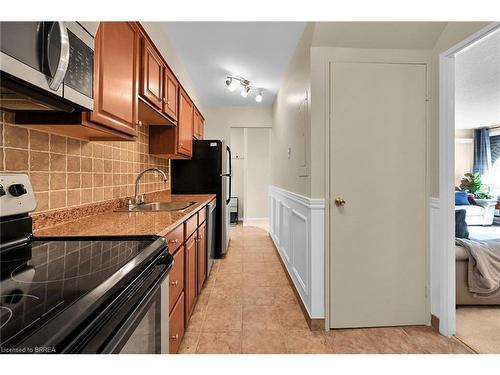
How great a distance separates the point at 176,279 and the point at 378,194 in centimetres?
159

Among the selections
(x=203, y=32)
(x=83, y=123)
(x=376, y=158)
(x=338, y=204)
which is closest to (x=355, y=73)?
(x=376, y=158)

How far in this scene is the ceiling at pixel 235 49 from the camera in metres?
2.14

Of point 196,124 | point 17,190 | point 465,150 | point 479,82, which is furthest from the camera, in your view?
point 465,150

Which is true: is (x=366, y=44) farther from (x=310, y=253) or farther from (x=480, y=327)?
(x=480, y=327)

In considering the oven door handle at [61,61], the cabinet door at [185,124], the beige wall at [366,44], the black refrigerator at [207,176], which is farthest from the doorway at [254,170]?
the oven door handle at [61,61]

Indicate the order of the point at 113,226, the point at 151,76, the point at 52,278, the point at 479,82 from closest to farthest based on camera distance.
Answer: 1. the point at 52,278
2. the point at 113,226
3. the point at 151,76
4. the point at 479,82

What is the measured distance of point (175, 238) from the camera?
147 cm

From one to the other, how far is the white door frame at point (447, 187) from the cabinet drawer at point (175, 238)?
6.16ft

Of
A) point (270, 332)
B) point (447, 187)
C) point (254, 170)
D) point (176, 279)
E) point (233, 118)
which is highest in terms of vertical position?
point (233, 118)

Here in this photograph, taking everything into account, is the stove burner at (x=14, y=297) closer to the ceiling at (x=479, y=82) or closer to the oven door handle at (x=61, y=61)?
the oven door handle at (x=61, y=61)

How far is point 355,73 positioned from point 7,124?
2.10 meters

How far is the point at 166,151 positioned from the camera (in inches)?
104

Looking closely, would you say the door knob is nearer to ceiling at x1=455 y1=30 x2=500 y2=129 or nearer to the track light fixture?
ceiling at x1=455 y1=30 x2=500 y2=129

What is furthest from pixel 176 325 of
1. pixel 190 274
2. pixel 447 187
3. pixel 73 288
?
pixel 447 187
